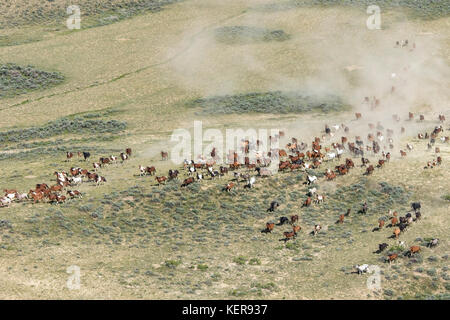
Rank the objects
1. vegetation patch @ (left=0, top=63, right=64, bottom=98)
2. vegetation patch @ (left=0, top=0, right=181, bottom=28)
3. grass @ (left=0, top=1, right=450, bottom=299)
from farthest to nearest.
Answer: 1. vegetation patch @ (left=0, top=0, right=181, bottom=28)
2. vegetation patch @ (left=0, top=63, right=64, bottom=98)
3. grass @ (left=0, top=1, right=450, bottom=299)

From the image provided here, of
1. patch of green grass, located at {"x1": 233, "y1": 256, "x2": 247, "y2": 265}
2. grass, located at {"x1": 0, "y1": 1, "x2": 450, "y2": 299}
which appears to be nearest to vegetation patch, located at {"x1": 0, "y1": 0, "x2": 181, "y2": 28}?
grass, located at {"x1": 0, "y1": 1, "x2": 450, "y2": 299}

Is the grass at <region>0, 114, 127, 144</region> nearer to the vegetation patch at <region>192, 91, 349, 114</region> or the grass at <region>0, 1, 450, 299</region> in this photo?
the grass at <region>0, 1, 450, 299</region>

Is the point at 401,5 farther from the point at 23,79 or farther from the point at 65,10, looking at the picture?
the point at 23,79

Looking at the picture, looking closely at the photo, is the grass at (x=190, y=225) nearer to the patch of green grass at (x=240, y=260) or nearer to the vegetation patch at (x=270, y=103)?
the patch of green grass at (x=240, y=260)

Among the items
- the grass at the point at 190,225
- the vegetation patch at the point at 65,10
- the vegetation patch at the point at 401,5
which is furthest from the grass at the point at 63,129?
the vegetation patch at the point at 401,5
